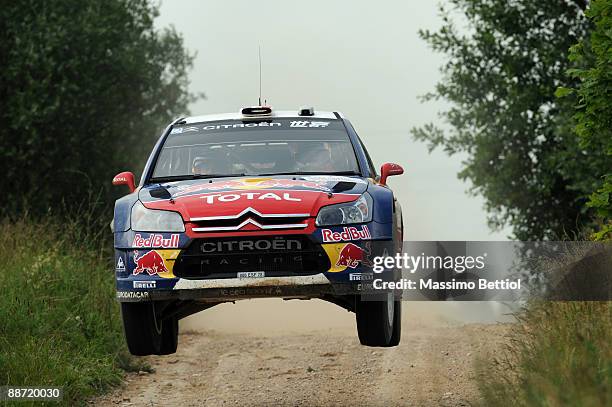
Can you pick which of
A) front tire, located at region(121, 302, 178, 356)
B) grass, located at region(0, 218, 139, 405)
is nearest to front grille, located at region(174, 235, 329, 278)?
front tire, located at region(121, 302, 178, 356)

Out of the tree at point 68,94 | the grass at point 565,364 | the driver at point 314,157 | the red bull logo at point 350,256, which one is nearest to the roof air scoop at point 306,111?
the driver at point 314,157

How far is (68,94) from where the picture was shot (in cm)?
2945

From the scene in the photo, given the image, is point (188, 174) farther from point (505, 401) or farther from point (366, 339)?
point (505, 401)

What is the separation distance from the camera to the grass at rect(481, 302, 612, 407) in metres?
6.71

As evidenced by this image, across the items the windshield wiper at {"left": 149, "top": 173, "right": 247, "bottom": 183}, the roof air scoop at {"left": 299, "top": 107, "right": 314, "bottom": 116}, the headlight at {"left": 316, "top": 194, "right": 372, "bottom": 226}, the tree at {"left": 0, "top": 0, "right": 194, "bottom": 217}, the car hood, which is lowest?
the headlight at {"left": 316, "top": 194, "right": 372, "bottom": 226}

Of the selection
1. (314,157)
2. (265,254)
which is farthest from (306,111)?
(265,254)

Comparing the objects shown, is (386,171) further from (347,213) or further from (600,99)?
(600,99)

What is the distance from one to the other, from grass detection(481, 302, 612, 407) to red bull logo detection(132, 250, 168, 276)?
8.76 feet

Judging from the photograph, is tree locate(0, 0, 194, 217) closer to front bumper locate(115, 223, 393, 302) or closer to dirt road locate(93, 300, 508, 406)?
dirt road locate(93, 300, 508, 406)

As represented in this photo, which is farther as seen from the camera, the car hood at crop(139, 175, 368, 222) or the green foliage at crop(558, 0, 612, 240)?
the green foliage at crop(558, 0, 612, 240)

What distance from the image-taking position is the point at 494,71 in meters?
23.5

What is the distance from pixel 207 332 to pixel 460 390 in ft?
21.1

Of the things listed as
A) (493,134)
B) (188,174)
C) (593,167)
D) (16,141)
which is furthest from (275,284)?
(16,141)

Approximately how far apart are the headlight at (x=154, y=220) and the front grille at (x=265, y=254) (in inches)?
8.9
